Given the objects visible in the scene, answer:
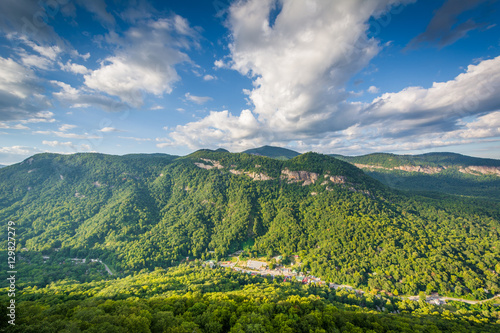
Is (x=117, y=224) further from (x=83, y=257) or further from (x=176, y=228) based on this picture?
(x=176, y=228)

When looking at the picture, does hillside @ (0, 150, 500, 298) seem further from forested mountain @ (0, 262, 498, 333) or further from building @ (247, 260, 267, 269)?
Result: forested mountain @ (0, 262, 498, 333)

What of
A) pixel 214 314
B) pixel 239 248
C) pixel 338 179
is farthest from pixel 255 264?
pixel 338 179

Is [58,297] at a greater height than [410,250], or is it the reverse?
[58,297]

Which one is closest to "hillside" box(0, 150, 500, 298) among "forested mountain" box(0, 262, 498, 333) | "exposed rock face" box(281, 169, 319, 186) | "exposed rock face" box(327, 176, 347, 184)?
"exposed rock face" box(327, 176, 347, 184)

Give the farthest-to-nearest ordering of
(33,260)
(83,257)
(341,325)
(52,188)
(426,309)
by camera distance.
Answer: (52,188) < (83,257) < (33,260) < (426,309) < (341,325)

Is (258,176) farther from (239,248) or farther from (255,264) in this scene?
(255,264)

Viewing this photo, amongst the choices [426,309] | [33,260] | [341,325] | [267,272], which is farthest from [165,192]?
[426,309]
